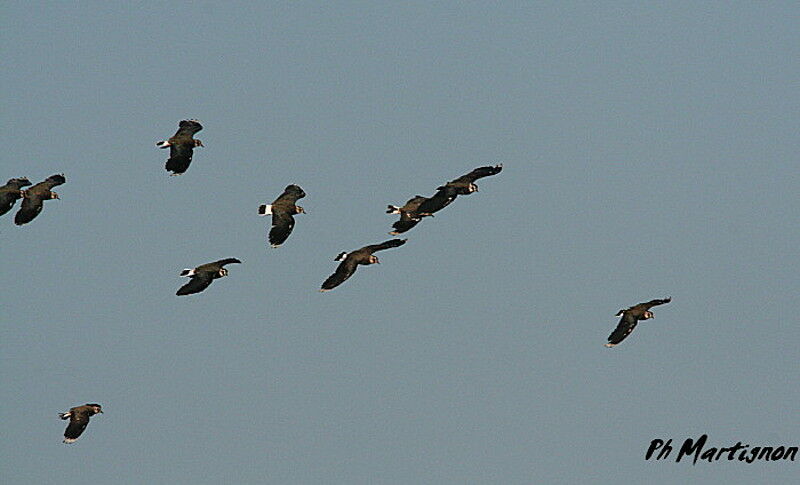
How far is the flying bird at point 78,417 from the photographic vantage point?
105625mm

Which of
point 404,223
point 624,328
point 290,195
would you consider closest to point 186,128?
point 290,195

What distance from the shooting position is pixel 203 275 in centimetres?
10262

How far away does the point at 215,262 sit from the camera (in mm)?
102750

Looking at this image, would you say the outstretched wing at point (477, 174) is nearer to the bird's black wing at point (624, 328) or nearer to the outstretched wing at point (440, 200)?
the outstretched wing at point (440, 200)

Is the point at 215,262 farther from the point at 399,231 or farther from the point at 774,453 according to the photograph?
the point at 774,453

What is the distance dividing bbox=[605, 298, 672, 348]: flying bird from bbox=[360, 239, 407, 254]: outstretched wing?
37.7 ft

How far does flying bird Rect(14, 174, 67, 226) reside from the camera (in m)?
104

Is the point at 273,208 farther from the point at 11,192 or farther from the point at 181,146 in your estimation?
the point at 11,192

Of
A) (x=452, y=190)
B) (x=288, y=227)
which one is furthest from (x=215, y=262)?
(x=452, y=190)

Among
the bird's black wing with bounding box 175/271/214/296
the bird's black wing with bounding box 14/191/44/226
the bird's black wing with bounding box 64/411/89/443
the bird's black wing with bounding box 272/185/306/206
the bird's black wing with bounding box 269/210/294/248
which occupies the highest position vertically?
the bird's black wing with bounding box 14/191/44/226

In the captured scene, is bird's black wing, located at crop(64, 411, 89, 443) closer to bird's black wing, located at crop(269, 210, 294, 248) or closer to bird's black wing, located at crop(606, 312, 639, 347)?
bird's black wing, located at crop(269, 210, 294, 248)

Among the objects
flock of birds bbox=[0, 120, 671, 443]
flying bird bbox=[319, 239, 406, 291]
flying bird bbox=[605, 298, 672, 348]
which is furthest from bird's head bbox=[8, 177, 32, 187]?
flying bird bbox=[605, 298, 672, 348]

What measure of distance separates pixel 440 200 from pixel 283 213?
680 cm

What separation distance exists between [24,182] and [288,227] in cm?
1174
